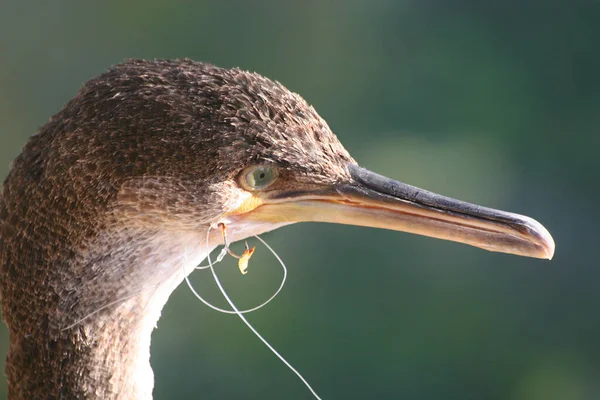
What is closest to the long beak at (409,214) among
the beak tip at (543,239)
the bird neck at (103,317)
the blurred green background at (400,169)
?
the beak tip at (543,239)

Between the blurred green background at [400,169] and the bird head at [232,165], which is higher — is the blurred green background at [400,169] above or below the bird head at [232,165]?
above

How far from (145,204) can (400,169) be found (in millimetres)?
2885

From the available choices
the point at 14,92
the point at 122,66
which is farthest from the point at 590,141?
the point at 122,66

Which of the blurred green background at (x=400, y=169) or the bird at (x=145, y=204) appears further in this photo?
the blurred green background at (x=400, y=169)

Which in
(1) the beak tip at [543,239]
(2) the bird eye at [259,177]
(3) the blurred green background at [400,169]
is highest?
(3) the blurred green background at [400,169]

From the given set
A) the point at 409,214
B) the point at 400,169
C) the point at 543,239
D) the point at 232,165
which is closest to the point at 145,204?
the point at 232,165

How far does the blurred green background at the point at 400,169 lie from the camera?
4043 mm

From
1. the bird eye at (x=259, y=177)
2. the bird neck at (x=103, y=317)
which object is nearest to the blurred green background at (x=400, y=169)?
the bird neck at (x=103, y=317)

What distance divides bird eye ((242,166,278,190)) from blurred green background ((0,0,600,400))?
2.28 meters

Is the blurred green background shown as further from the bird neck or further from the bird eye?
the bird eye

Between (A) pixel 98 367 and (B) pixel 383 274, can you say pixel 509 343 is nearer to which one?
(B) pixel 383 274

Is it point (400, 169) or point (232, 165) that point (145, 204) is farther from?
point (400, 169)

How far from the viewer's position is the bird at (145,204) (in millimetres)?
1619

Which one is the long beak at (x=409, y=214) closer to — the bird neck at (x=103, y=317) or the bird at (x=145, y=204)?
the bird at (x=145, y=204)
